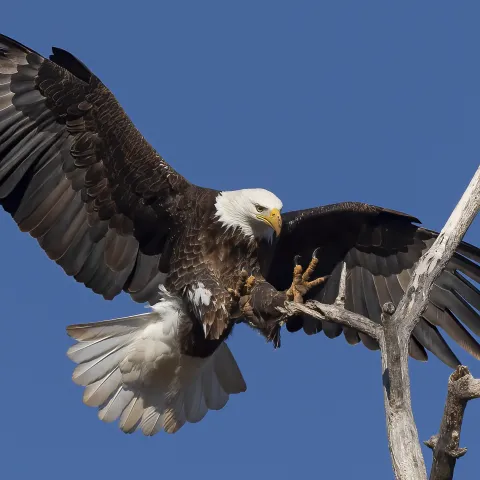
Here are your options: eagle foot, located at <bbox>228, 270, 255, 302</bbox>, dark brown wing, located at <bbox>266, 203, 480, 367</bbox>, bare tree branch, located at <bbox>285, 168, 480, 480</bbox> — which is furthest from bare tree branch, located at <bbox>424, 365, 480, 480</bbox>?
dark brown wing, located at <bbox>266, 203, 480, 367</bbox>

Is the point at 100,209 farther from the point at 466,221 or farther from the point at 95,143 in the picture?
the point at 466,221

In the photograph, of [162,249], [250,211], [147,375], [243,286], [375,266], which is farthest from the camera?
[375,266]

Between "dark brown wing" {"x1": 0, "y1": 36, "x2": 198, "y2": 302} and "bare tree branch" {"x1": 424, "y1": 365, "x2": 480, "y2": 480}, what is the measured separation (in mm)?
3012

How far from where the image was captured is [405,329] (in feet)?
18.0

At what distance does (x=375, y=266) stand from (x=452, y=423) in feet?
10.7

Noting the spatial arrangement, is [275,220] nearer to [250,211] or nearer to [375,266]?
[250,211]

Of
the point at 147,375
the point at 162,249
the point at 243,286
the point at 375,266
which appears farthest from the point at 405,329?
the point at 147,375

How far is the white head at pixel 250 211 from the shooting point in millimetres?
7496

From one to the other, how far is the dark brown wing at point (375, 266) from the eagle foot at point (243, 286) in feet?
2.26

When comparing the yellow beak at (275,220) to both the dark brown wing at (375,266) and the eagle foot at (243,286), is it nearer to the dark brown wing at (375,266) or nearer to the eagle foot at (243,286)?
the eagle foot at (243,286)

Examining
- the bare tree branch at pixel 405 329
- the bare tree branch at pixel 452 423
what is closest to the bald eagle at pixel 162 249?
the bare tree branch at pixel 405 329

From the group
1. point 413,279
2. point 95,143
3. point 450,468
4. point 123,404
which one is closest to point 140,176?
point 95,143

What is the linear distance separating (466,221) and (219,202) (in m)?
2.33

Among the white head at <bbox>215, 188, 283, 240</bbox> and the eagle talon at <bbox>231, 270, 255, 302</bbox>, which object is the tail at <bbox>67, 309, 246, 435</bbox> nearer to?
the eagle talon at <bbox>231, 270, 255, 302</bbox>
